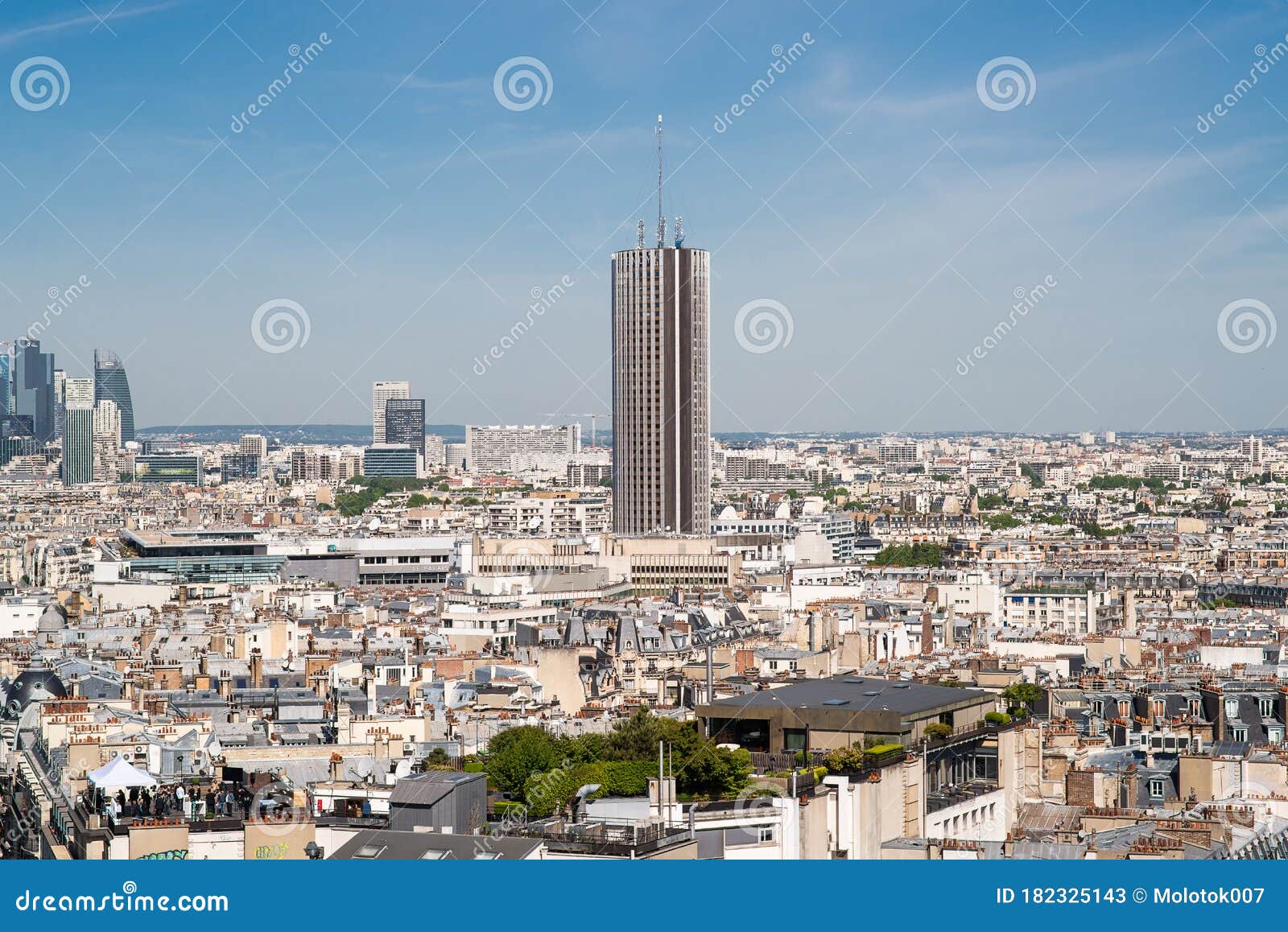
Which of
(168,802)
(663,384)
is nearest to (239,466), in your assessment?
(663,384)

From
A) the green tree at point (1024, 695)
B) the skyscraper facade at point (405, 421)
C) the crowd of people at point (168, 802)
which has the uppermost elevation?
the skyscraper facade at point (405, 421)

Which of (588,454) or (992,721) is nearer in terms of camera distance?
(992,721)

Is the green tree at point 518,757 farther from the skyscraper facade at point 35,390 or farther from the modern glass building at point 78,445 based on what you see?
the modern glass building at point 78,445

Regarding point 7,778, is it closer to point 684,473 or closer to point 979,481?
point 684,473

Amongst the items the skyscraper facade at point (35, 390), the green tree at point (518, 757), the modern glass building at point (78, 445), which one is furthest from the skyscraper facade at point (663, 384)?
the green tree at point (518, 757)

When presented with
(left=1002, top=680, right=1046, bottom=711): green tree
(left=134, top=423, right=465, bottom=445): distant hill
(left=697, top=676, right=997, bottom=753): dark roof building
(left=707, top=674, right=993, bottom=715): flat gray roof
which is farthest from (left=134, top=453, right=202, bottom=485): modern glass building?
(left=697, top=676, right=997, bottom=753): dark roof building

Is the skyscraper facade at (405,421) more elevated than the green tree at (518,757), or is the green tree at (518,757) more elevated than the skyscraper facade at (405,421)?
the skyscraper facade at (405,421)

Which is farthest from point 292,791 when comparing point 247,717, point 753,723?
point 247,717
